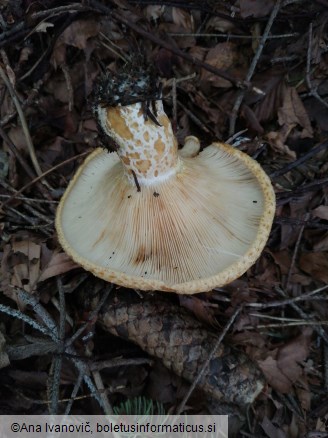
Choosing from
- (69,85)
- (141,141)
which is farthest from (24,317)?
(69,85)

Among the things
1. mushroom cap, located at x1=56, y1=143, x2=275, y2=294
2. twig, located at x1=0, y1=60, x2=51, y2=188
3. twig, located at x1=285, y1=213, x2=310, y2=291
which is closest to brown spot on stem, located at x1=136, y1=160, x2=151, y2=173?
mushroom cap, located at x1=56, y1=143, x2=275, y2=294

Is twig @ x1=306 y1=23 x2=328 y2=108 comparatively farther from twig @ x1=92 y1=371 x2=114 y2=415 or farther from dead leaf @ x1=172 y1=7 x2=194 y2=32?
twig @ x1=92 y1=371 x2=114 y2=415

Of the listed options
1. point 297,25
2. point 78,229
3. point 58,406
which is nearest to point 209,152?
point 78,229

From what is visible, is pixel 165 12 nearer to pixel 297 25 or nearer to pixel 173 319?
pixel 297 25

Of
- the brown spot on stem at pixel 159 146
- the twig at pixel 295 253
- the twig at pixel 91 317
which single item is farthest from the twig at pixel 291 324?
the brown spot on stem at pixel 159 146

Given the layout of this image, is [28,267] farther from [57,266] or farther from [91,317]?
[91,317]

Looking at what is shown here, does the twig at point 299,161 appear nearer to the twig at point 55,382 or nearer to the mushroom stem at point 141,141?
the mushroom stem at point 141,141
